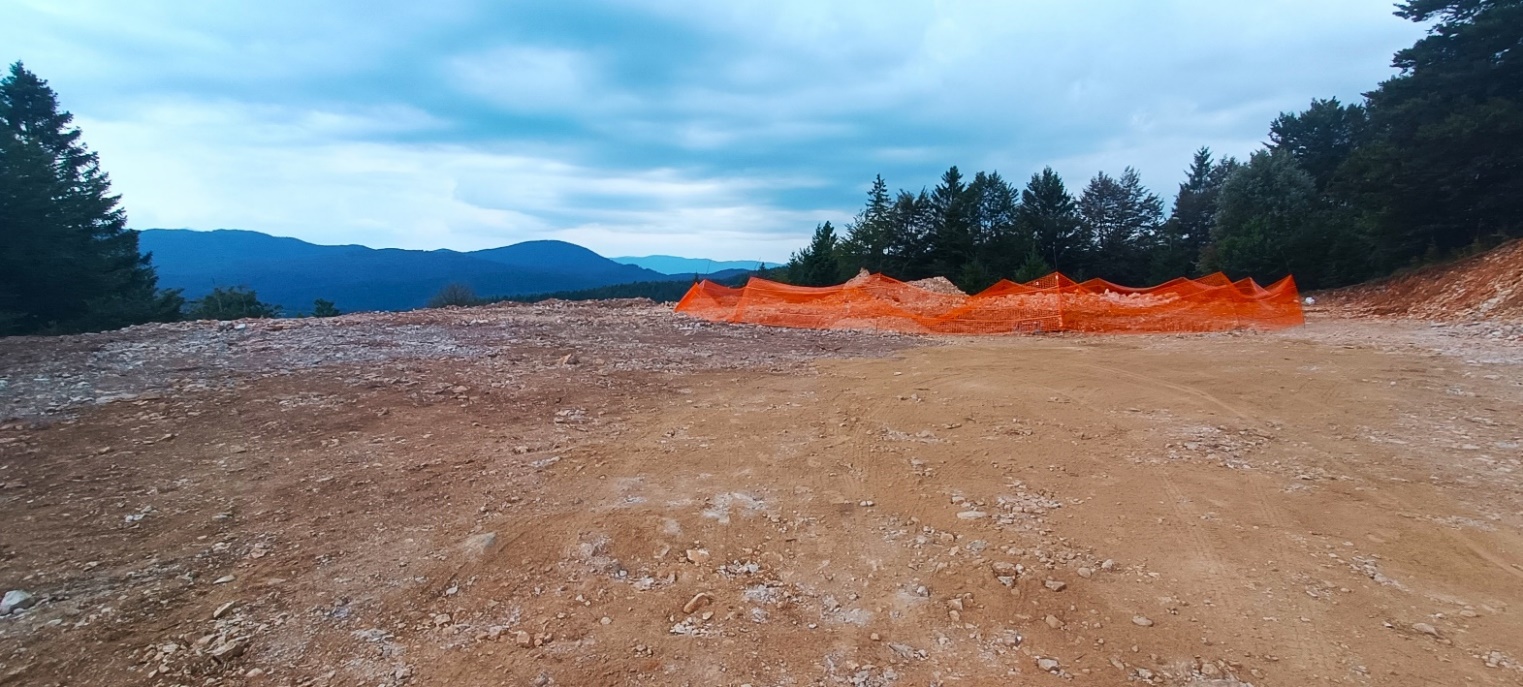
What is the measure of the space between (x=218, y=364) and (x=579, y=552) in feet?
20.0

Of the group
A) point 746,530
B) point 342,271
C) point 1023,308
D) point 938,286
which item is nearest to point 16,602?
point 746,530

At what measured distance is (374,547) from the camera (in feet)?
10.6

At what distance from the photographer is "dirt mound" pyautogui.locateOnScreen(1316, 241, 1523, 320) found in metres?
11.7

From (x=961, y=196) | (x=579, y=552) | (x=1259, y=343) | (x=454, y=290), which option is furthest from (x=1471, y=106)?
(x=454, y=290)

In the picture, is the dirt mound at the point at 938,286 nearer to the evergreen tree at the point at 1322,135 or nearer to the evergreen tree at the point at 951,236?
the evergreen tree at the point at 951,236

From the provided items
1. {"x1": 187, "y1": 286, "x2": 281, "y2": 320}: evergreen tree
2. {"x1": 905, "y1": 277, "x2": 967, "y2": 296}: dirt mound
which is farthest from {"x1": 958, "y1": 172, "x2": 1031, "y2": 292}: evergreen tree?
{"x1": 187, "y1": 286, "x2": 281, "y2": 320}: evergreen tree

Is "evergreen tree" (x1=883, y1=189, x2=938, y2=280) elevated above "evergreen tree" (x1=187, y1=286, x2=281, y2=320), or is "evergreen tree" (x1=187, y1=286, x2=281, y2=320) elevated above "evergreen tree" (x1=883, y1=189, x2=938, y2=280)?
"evergreen tree" (x1=883, y1=189, x2=938, y2=280)

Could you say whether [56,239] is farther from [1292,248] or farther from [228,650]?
[1292,248]

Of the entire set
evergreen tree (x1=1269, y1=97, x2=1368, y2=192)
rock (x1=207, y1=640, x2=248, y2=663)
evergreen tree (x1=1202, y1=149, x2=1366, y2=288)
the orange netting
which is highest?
evergreen tree (x1=1269, y1=97, x2=1368, y2=192)

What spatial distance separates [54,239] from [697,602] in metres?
24.7

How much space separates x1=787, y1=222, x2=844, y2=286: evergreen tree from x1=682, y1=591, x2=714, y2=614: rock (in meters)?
27.5

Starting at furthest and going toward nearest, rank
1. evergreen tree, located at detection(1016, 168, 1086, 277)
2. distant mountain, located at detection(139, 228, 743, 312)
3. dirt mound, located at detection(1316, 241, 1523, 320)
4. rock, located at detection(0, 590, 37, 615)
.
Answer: distant mountain, located at detection(139, 228, 743, 312) < evergreen tree, located at detection(1016, 168, 1086, 277) < dirt mound, located at detection(1316, 241, 1523, 320) < rock, located at detection(0, 590, 37, 615)

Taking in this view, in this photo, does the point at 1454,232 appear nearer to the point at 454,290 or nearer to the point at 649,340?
the point at 649,340

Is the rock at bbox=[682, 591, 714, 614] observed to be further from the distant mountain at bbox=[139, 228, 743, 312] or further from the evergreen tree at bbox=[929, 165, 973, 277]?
the distant mountain at bbox=[139, 228, 743, 312]
